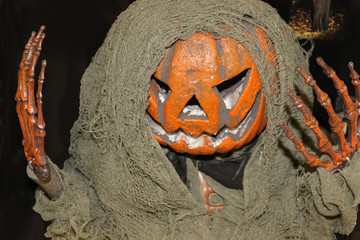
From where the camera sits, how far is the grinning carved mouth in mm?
1274

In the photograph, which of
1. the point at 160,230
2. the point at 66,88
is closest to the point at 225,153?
the point at 160,230

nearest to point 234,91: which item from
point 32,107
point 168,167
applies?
point 168,167

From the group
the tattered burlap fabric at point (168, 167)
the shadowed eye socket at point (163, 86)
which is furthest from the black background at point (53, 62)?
the shadowed eye socket at point (163, 86)

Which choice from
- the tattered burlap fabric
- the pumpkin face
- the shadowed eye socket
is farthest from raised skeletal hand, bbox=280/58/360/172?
the shadowed eye socket

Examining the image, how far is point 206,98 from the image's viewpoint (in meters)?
1.18

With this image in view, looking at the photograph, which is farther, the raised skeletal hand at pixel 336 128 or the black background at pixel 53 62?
the black background at pixel 53 62

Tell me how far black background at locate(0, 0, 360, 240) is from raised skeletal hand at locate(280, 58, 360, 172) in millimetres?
518

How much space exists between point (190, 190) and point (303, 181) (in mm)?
313

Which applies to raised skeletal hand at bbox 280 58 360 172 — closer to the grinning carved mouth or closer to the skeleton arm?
the grinning carved mouth

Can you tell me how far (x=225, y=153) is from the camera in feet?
4.60

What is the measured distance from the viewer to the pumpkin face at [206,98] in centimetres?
117

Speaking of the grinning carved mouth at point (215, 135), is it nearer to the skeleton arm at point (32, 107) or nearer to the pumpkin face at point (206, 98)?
the pumpkin face at point (206, 98)

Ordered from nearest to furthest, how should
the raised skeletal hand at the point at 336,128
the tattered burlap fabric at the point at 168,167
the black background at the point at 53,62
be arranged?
the raised skeletal hand at the point at 336,128 → the tattered burlap fabric at the point at 168,167 → the black background at the point at 53,62

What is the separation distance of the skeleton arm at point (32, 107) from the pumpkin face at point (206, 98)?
0.27 m
